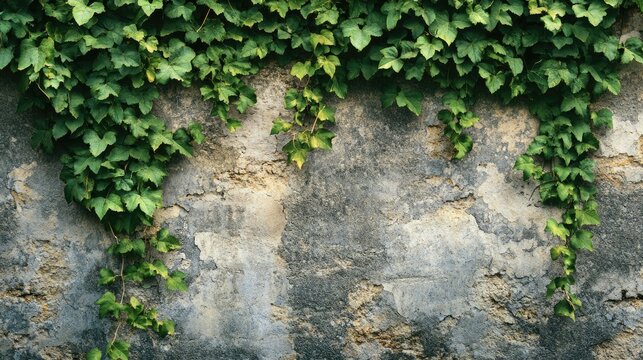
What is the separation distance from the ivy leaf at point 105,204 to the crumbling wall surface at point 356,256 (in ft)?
0.53

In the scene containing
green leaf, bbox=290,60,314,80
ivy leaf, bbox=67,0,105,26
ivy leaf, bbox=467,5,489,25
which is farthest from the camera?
green leaf, bbox=290,60,314,80

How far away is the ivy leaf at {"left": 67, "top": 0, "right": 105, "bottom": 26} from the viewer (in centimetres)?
309

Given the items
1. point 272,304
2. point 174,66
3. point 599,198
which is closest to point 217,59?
point 174,66

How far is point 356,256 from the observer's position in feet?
11.3

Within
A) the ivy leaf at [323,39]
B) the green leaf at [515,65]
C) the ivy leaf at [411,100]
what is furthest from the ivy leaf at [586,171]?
the ivy leaf at [323,39]

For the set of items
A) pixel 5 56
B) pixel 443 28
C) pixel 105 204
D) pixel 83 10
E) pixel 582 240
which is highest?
pixel 443 28

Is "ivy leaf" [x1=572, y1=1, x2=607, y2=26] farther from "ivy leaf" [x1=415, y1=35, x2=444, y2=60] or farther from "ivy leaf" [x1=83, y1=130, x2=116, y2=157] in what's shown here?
"ivy leaf" [x1=83, y1=130, x2=116, y2=157]

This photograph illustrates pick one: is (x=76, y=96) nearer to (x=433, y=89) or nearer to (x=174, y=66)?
(x=174, y=66)

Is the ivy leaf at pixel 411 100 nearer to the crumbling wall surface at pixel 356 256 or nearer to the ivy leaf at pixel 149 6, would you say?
the crumbling wall surface at pixel 356 256

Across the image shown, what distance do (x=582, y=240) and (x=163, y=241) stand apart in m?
1.79

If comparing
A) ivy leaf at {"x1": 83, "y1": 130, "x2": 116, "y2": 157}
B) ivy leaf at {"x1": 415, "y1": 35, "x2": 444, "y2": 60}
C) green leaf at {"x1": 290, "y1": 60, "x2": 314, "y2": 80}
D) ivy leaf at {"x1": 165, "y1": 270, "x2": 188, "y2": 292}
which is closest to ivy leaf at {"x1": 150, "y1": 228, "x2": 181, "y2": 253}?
ivy leaf at {"x1": 165, "y1": 270, "x2": 188, "y2": 292}

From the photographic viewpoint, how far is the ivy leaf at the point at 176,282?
3.41 meters

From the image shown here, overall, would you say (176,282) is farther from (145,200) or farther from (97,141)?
(97,141)

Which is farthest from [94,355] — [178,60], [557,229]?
[557,229]
